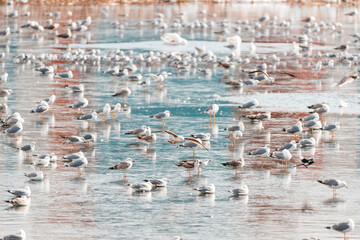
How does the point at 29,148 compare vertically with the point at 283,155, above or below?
below

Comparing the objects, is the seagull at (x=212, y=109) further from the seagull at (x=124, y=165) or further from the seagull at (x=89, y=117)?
the seagull at (x=124, y=165)

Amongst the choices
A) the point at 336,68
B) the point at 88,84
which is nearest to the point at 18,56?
the point at 88,84

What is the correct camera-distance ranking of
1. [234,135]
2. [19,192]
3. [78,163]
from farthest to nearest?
[234,135] < [78,163] < [19,192]

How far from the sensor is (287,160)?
1894 cm

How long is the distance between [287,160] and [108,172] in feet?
14.4

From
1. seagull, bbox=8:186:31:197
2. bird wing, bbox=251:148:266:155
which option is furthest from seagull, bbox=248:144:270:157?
seagull, bbox=8:186:31:197

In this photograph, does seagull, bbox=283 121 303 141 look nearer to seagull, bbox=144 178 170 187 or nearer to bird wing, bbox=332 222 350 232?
seagull, bbox=144 178 170 187

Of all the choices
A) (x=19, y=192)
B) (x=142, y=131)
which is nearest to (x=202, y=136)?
(x=142, y=131)

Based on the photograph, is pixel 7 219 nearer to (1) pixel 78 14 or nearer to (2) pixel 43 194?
(2) pixel 43 194

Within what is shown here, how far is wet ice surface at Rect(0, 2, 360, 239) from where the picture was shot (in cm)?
1420

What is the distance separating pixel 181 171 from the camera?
18531mm

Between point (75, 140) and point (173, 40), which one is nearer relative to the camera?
point (75, 140)

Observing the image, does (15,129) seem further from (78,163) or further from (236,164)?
(236,164)

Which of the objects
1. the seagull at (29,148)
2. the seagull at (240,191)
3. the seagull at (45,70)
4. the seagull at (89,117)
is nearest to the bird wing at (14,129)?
the seagull at (89,117)
